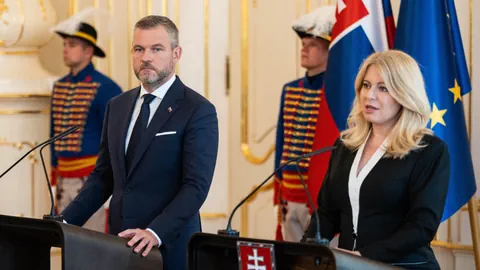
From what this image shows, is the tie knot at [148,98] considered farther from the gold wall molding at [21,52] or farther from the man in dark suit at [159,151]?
the gold wall molding at [21,52]

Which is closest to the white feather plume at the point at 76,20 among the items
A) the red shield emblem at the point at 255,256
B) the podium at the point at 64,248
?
the podium at the point at 64,248

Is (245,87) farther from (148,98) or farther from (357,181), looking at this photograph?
(357,181)

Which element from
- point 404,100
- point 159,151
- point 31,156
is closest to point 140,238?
point 159,151

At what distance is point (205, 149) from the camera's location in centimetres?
336

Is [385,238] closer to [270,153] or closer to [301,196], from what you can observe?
[301,196]

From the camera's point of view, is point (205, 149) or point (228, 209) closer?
point (205, 149)

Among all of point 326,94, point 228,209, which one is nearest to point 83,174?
point 228,209

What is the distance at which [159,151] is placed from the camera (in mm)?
3408

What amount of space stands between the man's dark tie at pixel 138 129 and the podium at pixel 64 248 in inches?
15.7

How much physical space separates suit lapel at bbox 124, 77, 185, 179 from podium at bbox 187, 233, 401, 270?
0.59 metres

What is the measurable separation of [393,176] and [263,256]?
0.59 metres

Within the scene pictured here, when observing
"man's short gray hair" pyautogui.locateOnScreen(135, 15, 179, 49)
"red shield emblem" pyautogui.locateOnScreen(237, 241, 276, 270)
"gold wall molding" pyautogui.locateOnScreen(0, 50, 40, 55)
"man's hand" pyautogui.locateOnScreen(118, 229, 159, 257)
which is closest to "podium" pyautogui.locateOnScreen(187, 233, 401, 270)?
"red shield emblem" pyautogui.locateOnScreen(237, 241, 276, 270)

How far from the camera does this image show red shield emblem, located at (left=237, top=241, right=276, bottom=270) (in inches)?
108

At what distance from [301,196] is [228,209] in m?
1.39
